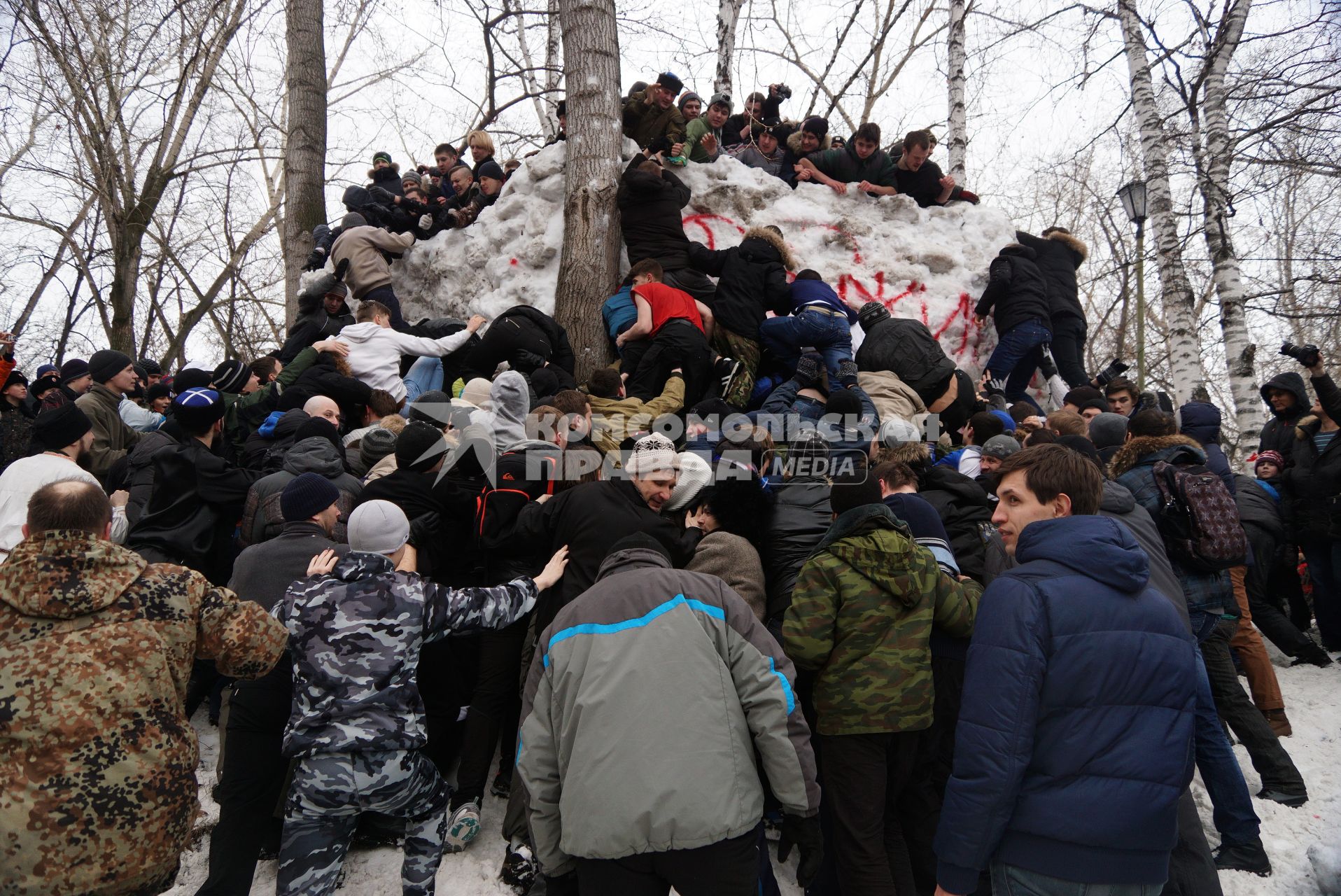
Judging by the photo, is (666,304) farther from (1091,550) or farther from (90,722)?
(90,722)

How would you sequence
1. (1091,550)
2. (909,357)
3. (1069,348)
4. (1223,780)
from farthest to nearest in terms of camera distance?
(1069,348), (909,357), (1223,780), (1091,550)

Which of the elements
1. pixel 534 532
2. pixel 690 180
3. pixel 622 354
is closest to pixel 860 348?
pixel 622 354

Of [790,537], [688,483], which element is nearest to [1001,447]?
[790,537]

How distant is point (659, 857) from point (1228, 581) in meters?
3.61

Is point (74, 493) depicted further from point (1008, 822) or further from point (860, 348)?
point (860, 348)

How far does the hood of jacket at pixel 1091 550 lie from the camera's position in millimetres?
2266

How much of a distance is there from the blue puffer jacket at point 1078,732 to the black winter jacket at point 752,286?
197 inches

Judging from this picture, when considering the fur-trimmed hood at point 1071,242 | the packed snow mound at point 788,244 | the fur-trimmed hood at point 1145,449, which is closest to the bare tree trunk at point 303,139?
the packed snow mound at point 788,244

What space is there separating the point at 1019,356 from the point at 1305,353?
2.60 m

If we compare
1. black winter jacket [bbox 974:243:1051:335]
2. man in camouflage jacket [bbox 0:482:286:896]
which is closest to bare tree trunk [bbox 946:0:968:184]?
black winter jacket [bbox 974:243:1051:335]

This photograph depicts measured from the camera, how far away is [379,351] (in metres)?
6.88

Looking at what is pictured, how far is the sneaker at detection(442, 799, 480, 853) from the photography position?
3525 mm

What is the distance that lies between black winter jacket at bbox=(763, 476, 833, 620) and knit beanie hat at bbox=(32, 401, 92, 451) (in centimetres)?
381

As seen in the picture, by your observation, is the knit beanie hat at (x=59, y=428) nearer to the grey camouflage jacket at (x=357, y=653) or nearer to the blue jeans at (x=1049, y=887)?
the grey camouflage jacket at (x=357, y=653)
